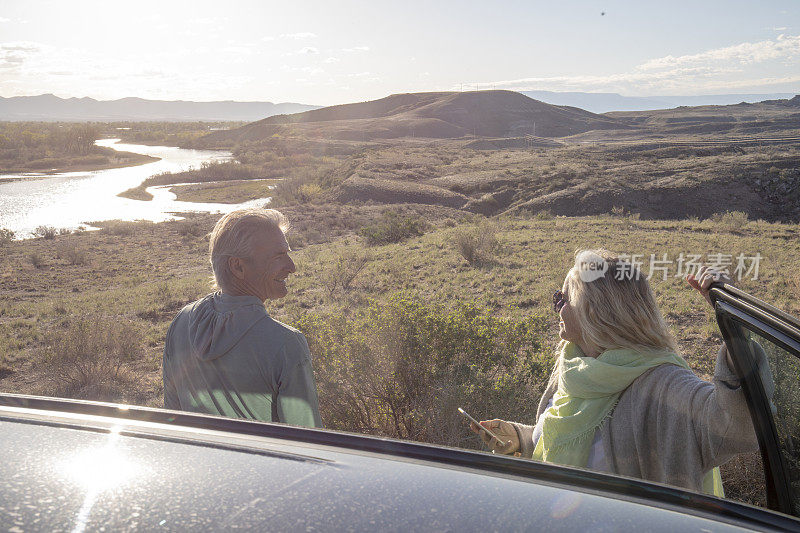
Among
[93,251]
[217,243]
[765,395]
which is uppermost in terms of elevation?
[217,243]

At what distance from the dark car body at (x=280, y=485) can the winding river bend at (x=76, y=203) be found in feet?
94.5

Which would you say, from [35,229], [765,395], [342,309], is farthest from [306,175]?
[765,395]

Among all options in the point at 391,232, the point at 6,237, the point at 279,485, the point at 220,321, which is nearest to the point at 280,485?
the point at 279,485

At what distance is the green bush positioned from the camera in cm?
411

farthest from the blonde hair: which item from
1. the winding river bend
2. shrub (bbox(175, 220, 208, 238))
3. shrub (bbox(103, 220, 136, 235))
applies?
the winding river bend

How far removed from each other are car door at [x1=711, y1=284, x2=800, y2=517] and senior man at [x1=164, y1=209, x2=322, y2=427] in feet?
4.11

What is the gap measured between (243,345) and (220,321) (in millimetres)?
140

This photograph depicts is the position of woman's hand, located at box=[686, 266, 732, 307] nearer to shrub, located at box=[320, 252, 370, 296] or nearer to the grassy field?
the grassy field

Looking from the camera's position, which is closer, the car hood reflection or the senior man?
the car hood reflection

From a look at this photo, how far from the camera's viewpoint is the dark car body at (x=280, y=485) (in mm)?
871

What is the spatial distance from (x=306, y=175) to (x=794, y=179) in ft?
105

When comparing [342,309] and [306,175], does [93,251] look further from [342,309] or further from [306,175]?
[306,175]

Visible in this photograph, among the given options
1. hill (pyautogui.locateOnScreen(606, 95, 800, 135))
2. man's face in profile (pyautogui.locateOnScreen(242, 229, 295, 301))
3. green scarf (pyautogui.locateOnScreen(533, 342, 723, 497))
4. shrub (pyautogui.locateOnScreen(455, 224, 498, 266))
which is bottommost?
shrub (pyautogui.locateOnScreen(455, 224, 498, 266))

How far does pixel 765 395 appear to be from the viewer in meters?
1.43
